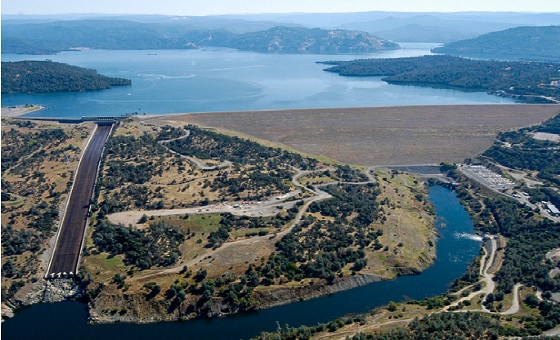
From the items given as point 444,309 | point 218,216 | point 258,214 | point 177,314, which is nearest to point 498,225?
point 444,309

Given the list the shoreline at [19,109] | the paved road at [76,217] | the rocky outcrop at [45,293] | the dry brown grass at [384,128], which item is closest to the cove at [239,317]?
the rocky outcrop at [45,293]

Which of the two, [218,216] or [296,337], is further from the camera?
[218,216]

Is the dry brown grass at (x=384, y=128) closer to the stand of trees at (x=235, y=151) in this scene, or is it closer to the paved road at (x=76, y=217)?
the stand of trees at (x=235, y=151)

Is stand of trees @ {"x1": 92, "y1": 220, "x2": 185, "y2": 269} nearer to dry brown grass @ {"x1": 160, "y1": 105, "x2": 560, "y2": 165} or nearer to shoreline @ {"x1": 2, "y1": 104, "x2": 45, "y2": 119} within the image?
dry brown grass @ {"x1": 160, "y1": 105, "x2": 560, "y2": 165}

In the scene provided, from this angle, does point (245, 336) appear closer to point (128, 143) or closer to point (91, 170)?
point (91, 170)

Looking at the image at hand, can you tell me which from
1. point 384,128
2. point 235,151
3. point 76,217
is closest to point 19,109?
point 235,151

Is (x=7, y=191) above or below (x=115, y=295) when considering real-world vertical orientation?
above
